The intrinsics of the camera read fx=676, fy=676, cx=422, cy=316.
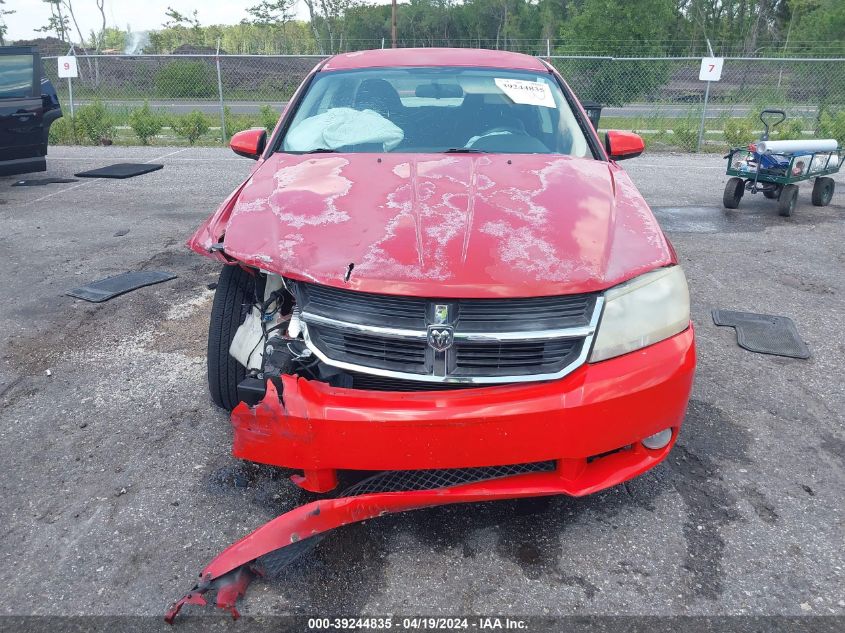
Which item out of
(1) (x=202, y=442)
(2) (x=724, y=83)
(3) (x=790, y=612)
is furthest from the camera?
(2) (x=724, y=83)

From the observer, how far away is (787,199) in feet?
23.4

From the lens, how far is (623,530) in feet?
8.00

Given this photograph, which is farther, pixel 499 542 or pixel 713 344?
pixel 713 344

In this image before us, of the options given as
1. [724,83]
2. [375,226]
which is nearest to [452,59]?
[375,226]

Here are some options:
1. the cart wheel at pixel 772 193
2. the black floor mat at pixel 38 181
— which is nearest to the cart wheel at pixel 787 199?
the cart wheel at pixel 772 193

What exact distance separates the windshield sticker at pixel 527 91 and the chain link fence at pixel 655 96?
8945mm

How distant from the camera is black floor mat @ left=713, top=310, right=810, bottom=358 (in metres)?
3.94

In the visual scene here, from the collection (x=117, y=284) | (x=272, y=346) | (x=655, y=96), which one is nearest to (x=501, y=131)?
(x=272, y=346)

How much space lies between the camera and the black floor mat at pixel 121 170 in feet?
30.5

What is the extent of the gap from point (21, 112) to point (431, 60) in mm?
5794

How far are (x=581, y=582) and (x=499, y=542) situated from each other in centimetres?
31

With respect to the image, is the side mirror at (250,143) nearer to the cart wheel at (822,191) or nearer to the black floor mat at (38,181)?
the black floor mat at (38,181)

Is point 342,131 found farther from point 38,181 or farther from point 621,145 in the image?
point 38,181

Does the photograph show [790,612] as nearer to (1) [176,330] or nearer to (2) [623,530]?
(2) [623,530]
